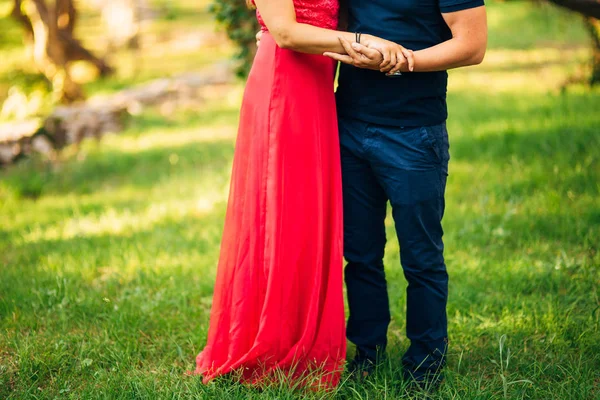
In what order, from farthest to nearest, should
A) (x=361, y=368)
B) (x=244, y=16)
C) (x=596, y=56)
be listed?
(x=596, y=56)
(x=244, y=16)
(x=361, y=368)

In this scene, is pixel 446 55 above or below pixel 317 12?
below

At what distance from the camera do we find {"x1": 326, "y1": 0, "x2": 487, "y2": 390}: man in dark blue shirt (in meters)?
2.49

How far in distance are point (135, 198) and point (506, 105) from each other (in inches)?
179

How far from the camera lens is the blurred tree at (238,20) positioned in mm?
4738

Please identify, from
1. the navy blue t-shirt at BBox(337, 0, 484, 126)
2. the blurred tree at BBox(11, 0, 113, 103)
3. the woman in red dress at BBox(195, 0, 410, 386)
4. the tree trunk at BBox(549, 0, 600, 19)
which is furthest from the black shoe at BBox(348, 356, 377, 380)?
the blurred tree at BBox(11, 0, 113, 103)

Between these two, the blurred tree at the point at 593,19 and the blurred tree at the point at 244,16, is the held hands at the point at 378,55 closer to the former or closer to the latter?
the blurred tree at the point at 244,16

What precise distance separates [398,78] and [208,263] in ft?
7.13

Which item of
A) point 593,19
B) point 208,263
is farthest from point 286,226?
point 593,19

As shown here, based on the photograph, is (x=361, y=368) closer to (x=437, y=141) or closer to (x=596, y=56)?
(x=437, y=141)

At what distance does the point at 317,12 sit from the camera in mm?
2590

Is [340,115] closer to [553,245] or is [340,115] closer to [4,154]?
[553,245]

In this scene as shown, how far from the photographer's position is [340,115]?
283cm

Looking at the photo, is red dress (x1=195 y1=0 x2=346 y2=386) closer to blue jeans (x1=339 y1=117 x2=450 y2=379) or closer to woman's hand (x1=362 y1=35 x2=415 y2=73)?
blue jeans (x1=339 y1=117 x2=450 y2=379)

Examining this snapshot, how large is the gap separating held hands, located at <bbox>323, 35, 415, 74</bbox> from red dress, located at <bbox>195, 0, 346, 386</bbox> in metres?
0.22
